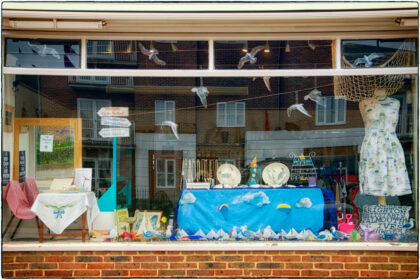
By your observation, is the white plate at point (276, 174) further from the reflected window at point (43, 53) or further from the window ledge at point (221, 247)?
the reflected window at point (43, 53)

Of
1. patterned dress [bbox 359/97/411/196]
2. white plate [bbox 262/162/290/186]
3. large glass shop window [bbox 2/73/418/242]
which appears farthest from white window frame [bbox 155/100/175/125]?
patterned dress [bbox 359/97/411/196]

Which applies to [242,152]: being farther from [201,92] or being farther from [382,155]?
[382,155]

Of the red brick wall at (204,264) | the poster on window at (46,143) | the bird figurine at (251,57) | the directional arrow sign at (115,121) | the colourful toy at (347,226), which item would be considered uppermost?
the bird figurine at (251,57)

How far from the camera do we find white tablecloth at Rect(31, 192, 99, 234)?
5.07 meters

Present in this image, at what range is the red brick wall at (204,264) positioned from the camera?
4750 mm

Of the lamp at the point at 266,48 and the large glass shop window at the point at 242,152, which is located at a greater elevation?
the lamp at the point at 266,48

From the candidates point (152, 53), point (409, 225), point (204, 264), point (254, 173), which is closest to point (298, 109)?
point (254, 173)

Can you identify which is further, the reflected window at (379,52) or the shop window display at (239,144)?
the shop window display at (239,144)

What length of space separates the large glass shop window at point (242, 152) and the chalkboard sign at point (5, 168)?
4cm

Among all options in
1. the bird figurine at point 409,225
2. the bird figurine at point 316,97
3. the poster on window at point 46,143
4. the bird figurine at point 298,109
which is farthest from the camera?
the bird figurine at point 298,109

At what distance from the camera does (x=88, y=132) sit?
5.66 metres

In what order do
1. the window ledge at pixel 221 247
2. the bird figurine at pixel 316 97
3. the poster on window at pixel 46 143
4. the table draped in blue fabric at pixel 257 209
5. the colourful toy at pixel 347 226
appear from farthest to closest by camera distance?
1. the bird figurine at pixel 316 97
2. the poster on window at pixel 46 143
3. the table draped in blue fabric at pixel 257 209
4. the colourful toy at pixel 347 226
5. the window ledge at pixel 221 247

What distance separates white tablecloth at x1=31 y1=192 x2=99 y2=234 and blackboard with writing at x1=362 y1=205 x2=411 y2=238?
141 inches

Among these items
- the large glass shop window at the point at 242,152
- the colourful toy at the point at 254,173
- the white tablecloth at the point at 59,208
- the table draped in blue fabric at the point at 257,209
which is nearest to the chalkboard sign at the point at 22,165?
the large glass shop window at the point at 242,152
